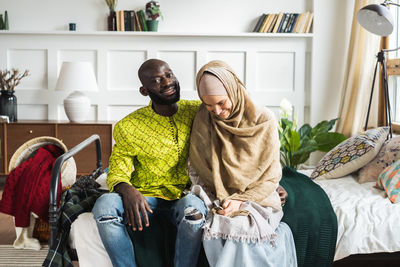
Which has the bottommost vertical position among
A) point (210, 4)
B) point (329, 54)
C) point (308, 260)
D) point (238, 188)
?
point (308, 260)

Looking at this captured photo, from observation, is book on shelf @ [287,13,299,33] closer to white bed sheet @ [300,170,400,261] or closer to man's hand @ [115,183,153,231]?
white bed sheet @ [300,170,400,261]

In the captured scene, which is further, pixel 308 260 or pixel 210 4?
pixel 210 4

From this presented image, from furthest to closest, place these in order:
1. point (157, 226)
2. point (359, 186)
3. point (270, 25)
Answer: point (270, 25) → point (359, 186) → point (157, 226)

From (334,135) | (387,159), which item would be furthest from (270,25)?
(387,159)

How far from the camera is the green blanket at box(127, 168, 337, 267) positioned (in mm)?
2008

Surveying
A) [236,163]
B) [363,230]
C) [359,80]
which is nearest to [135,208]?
[236,163]

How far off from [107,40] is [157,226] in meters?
3.18

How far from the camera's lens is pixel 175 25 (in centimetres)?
484

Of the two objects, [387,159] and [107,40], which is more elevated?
[107,40]

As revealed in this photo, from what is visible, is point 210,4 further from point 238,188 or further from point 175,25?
point 238,188

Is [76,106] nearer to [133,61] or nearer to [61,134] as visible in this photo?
[61,134]

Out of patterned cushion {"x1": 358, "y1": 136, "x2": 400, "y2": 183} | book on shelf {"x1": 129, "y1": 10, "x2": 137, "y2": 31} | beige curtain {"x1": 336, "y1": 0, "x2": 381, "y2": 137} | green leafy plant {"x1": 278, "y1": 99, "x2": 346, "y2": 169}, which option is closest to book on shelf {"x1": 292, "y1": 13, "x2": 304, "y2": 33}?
beige curtain {"x1": 336, "y1": 0, "x2": 381, "y2": 137}

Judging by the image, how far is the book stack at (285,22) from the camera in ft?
15.5

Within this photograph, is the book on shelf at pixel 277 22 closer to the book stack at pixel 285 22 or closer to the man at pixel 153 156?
the book stack at pixel 285 22
